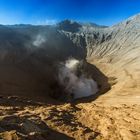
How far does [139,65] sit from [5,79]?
2445 centimetres

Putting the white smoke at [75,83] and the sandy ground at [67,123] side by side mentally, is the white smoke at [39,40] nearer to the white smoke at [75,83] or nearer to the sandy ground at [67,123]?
the white smoke at [75,83]

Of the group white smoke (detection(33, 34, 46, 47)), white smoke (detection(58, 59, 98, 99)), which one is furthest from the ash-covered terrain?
white smoke (detection(33, 34, 46, 47))

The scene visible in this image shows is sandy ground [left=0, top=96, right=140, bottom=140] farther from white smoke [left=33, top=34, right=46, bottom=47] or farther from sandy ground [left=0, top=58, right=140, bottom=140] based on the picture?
white smoke [left=33, top=34, right=46, bottom=47]

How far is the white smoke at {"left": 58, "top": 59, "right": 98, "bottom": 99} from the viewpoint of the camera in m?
35.7

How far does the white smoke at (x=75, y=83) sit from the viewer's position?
117ft

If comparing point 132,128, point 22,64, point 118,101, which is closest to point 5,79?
point 22,64

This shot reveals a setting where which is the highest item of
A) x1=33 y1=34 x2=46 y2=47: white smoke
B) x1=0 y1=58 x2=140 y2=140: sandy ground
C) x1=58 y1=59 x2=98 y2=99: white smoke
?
x1=33 y1=34 x2=46 y2=47: white smoke

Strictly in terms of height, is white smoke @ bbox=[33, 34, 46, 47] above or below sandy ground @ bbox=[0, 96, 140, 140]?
above

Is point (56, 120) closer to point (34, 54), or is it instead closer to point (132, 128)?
point (132, 128)

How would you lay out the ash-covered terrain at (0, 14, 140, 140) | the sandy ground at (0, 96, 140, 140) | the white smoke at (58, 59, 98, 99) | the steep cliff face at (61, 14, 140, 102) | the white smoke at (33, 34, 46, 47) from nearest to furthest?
the sandy ground at (0, 96, 140, 140)
the ash-covered terrain at (0, 14, 140, 140)
the white smoke at (58, 59, 98, 99)
the steep cliff face at (61, 14, 140, 102)
the white smoke at (33, 34, 46, 47)

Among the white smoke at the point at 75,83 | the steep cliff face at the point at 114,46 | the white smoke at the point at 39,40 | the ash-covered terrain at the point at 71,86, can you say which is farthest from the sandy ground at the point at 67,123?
the white smoke at the point at 39,40

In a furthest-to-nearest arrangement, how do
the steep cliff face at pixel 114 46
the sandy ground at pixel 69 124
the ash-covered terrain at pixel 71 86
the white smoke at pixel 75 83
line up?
1. the steep cliff face at pixel 114 46
2. the white smoke at pixel 75 83
3. the ash-covered terrain at pixel 71 86
4. the sandy ground at pixel 69 124

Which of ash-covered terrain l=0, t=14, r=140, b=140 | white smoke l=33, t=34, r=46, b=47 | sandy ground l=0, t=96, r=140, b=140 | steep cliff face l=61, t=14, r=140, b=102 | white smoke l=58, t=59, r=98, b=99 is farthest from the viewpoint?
white smoke l=33, t=34, r=46, b=47

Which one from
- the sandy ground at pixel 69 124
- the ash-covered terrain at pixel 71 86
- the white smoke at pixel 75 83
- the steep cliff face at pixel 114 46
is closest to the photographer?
the sandy ground at pixel 69 124
